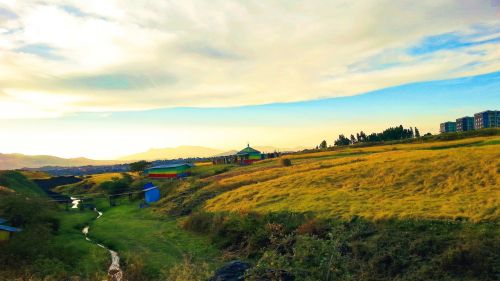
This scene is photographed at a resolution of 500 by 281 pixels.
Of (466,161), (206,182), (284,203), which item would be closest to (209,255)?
(284,203)

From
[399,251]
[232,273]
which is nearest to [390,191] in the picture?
[399,251]

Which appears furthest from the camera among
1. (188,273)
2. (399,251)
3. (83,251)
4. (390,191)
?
(390,191)

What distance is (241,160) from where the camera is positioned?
119 m

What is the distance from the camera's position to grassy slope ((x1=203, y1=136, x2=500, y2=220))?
30.7 m

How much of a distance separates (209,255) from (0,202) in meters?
31.7

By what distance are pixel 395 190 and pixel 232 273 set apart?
2800 cm

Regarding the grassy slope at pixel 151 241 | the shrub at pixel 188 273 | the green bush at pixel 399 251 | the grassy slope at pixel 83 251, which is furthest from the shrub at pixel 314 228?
the grassy slope at pixel 83 251

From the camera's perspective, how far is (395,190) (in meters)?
39.2

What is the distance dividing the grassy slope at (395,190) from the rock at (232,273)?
1777 cm

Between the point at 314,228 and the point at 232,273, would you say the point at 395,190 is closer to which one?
the point at 314,228

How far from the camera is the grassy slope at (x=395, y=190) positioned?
1209 inches

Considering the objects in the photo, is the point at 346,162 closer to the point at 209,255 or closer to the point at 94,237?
the point at 209,255

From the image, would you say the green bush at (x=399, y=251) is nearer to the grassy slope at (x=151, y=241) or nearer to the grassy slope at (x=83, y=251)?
the grassy slope at (x=151, y=241)

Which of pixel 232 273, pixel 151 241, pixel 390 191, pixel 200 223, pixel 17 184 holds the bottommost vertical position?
pixel 151 241
